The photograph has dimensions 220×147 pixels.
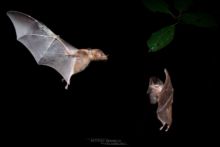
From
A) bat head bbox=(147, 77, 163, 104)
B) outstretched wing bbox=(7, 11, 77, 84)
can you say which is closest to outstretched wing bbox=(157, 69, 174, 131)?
bat head bbox=(147, 77, 163, 104)

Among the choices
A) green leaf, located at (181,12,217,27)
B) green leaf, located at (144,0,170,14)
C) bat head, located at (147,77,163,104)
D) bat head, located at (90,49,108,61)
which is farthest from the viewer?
bat head, located at (147,77,163,104)

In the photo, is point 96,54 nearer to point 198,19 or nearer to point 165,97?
point 165,97

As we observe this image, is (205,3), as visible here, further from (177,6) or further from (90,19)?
(90,19)

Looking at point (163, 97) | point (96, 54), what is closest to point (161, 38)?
point (163, 97)

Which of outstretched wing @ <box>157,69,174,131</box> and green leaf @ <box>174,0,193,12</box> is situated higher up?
green leaf @ <box>174,0,193,12</box>

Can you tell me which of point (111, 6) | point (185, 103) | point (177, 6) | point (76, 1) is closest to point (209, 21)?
point (177, 6)

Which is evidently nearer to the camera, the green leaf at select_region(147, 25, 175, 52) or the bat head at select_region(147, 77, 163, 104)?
the green leaf at select_region(147, 25, 175, 52)

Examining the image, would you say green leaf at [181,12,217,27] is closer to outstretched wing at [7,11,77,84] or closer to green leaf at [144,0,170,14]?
green leaf at [144,0,170,14]

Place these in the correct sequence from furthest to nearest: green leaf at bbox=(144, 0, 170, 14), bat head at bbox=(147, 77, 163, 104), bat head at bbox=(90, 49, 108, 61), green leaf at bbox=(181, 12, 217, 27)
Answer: bat head at bbox=(147, 77, 163, 104) → bat head at bbox=(90, 49, 108, 61) → green leaf at bbox=(144, 0, 170, 14) → green leaf at bbox=(181, 12, 217, 27)

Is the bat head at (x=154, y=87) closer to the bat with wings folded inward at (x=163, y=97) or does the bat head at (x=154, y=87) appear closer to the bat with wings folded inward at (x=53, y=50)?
the bat with wings folded inward at (x=163, y=97)
